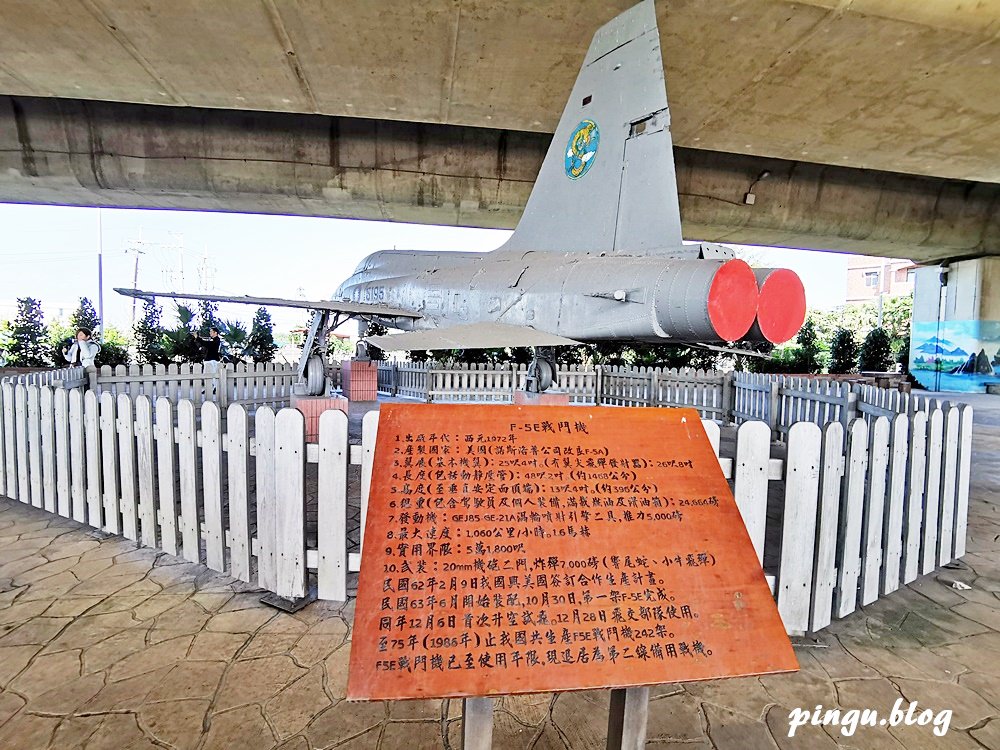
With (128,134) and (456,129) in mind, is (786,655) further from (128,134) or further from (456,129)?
(128,134)

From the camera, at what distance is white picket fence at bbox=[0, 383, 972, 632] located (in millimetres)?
2811

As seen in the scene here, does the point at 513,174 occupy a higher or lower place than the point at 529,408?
higher

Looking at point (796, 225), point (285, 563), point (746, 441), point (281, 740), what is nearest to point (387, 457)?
point (281, 740)

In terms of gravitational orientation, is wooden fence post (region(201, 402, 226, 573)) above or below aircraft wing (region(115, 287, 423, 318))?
below

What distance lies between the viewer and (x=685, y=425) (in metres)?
2.05

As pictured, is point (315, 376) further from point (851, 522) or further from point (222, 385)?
point (851, 522)

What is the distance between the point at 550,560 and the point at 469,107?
7945mm

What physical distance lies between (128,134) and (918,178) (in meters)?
16.8

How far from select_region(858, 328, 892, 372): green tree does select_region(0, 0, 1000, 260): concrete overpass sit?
19.2 ft

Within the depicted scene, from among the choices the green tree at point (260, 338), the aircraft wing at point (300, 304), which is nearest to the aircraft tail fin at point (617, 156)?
the aircraft wing at point (300, 304)

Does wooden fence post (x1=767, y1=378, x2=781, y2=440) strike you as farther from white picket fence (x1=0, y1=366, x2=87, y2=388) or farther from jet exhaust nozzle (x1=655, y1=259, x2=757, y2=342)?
white picket fence (x1=0, y1=366, x2=87, y2=388)

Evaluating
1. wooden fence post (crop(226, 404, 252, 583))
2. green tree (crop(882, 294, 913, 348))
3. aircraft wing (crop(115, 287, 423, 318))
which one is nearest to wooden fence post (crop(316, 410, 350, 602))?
wooden fence post (crop(226, 404, 252, 583))

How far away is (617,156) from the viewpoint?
447cm

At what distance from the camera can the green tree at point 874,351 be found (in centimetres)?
1775
